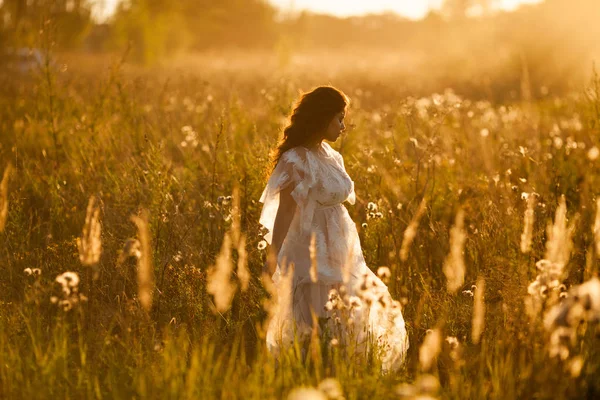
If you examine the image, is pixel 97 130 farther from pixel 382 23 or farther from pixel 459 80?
pixel 382 23

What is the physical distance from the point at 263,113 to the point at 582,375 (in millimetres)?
7219

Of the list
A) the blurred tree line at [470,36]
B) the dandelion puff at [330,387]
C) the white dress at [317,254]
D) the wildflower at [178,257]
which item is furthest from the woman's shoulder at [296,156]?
the blurred tree line at [470,36]

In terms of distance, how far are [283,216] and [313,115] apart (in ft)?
1.94

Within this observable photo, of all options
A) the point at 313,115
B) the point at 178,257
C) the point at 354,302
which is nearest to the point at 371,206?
the point at 313,115

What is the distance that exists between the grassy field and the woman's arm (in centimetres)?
21

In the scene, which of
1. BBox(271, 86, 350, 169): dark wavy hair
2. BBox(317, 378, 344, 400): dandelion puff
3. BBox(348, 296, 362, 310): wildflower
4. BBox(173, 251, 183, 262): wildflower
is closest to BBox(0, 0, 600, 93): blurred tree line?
BBox(173, 251, 183, 262): wildflower

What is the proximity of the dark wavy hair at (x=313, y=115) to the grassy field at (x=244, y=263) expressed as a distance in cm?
47

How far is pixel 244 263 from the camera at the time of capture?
12.8 ft

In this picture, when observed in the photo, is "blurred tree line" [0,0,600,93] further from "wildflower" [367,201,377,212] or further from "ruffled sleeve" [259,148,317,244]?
"ruffled sleeve" [259,148,317,244]

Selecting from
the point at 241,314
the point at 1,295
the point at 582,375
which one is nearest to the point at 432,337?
the point at 582,375

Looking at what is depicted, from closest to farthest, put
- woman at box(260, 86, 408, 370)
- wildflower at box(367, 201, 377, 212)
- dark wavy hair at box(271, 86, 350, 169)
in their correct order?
woman at box(260, 86, 408, 370) → dark wavy hair at box(271, 86, 350, 169) → wildflower at box(367, 201, 377, 212)

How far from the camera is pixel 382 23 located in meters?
108

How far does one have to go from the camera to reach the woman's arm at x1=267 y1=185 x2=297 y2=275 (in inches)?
145

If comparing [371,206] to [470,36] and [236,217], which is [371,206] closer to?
[236,217]
